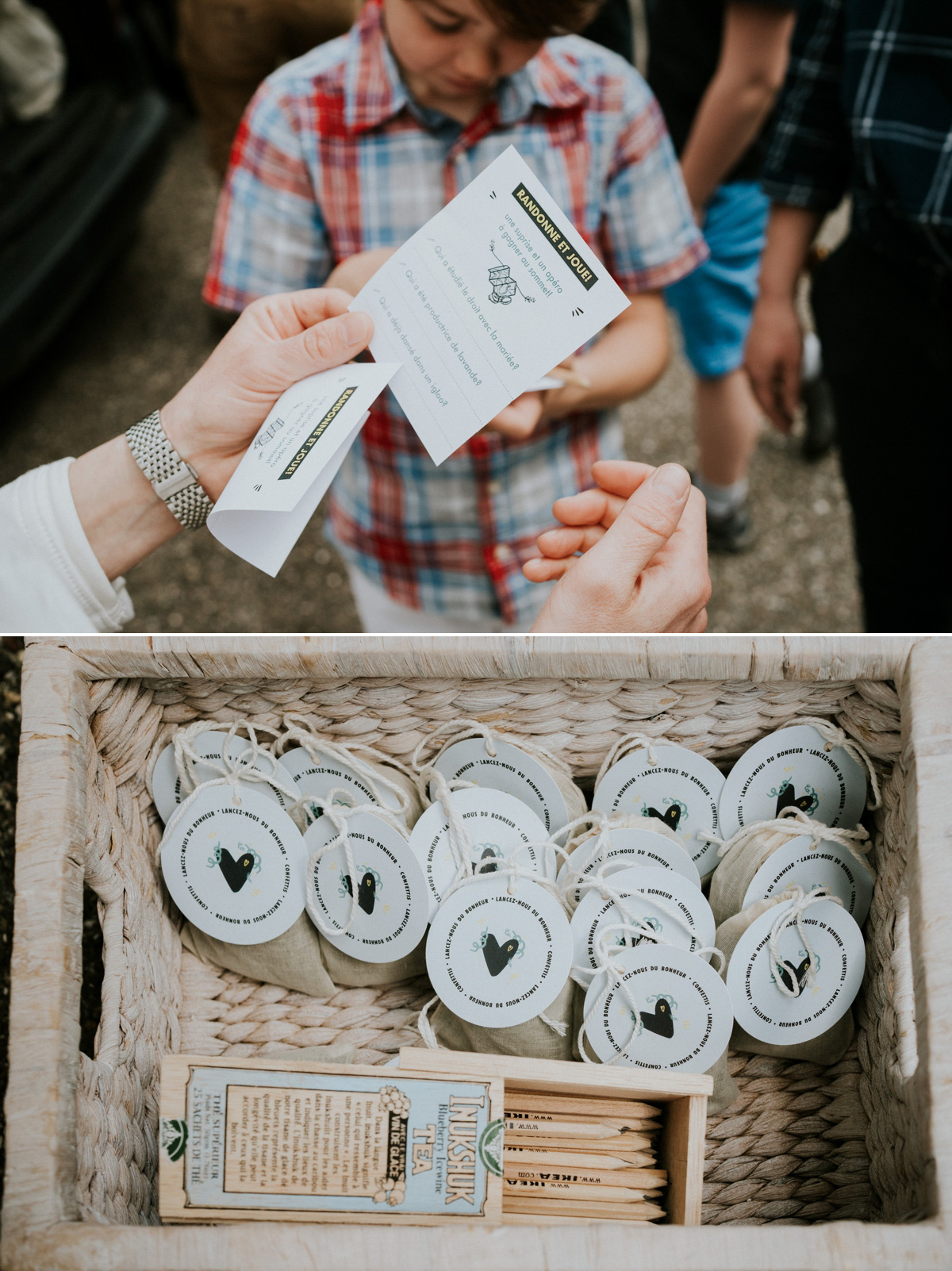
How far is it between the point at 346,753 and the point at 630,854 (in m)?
0.23

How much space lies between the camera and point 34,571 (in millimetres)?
681

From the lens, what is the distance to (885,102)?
0.97 metres

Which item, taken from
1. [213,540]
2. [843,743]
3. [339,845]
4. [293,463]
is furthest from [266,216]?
[213,540]

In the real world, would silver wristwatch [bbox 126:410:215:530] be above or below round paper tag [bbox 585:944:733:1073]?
above

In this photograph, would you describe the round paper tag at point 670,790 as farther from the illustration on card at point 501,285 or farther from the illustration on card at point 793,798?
the illustration on card at point 501,285

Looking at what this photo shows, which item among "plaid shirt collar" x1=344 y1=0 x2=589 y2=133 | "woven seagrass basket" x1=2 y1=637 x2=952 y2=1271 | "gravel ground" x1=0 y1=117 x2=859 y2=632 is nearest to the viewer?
"woven seagrass basket" x1=2 y1=637 x2=952 y2=1271

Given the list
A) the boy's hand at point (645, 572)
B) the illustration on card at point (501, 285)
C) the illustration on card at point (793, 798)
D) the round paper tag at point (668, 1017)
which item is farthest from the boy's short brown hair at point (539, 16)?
the round paper tag at point (668, 1017)

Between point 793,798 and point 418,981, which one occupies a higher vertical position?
point 793,798

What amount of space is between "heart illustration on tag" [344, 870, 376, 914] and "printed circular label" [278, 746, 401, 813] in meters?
0.05

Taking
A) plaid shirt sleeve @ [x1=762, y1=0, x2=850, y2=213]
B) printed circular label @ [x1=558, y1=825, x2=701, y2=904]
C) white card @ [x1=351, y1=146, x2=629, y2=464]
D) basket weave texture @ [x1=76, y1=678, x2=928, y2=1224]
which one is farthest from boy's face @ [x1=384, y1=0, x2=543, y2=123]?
printed circular label @ [x1=558, y1=825, x2=701, y2=904]

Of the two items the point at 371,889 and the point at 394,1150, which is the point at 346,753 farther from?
the point at 394,1150

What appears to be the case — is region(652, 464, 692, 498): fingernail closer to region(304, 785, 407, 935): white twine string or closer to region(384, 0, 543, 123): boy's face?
region(304, 785, 407, 935): white twine string

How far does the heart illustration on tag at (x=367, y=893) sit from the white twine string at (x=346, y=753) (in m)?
0.05

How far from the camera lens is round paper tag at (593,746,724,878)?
67cm
